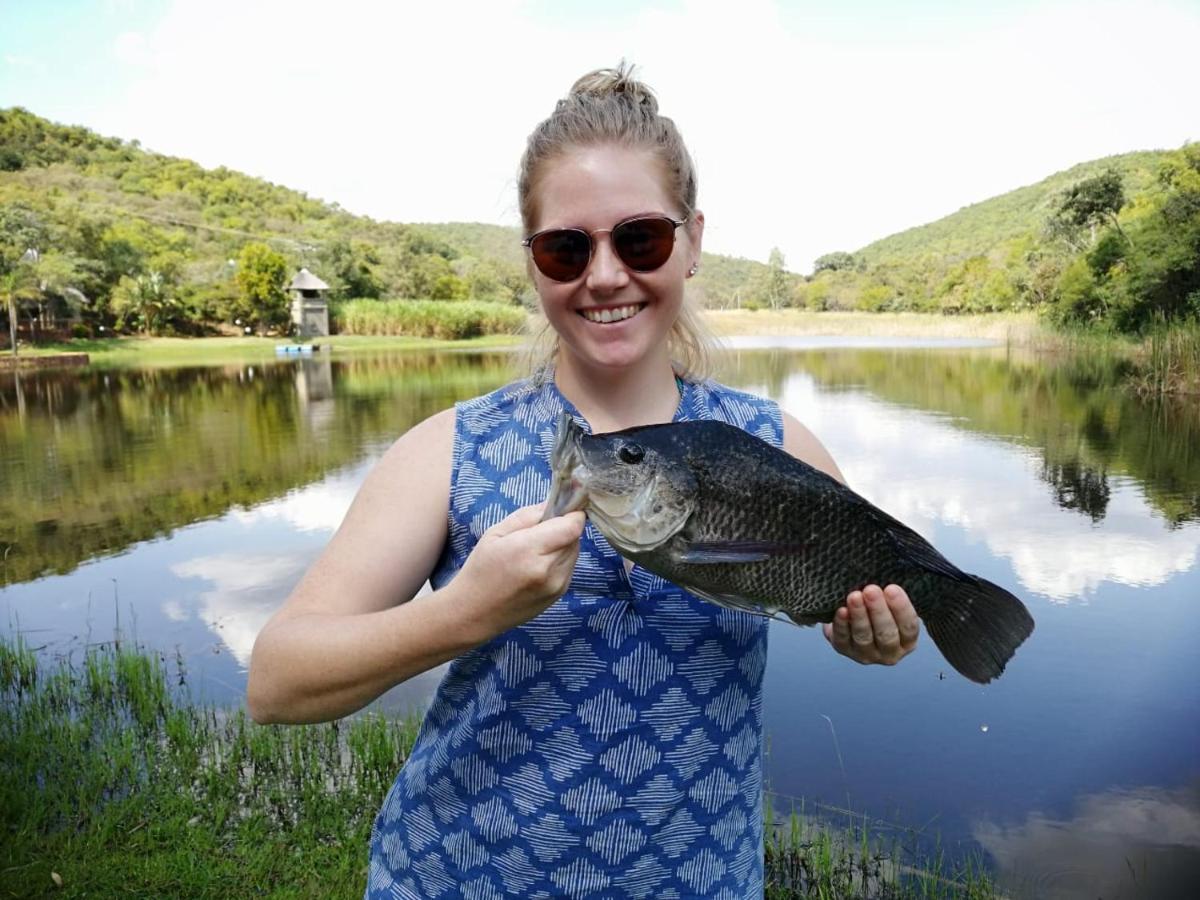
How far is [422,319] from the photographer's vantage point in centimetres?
6116

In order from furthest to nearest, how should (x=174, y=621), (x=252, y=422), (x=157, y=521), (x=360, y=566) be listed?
(x=252, y=422) → (x=157, y=521) → (x=174, y=621) → (x=360, y=566)

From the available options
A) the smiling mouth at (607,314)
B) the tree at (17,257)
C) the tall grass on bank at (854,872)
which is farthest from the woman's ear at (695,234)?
the tree at (17,257)

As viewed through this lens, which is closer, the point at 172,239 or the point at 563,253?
the point at 563,253

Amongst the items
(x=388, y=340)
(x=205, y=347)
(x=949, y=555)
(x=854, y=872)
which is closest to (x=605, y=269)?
(x=854, y=872)

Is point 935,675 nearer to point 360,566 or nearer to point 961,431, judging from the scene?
point 360,566

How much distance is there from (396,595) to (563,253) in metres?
0.70

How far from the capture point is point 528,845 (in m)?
1.53

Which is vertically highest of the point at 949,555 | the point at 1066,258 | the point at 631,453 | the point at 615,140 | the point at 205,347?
the point at 1066,258

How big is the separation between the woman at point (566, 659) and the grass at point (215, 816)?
10.2 ft

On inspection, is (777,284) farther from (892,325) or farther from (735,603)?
(735,603)

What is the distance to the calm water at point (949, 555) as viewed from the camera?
608 cm

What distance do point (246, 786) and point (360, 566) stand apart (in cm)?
431

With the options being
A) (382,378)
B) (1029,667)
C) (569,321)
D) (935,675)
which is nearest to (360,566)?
(569,321)

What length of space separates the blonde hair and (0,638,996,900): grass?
3.40 metres
